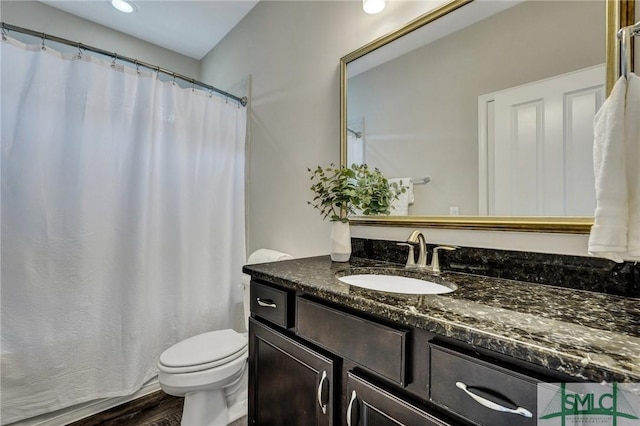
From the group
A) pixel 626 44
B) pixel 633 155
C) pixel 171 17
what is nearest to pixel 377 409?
pixel 633 155

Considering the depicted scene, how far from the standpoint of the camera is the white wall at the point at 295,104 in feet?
4.55

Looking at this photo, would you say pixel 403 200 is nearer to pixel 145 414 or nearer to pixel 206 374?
pixel 206 374

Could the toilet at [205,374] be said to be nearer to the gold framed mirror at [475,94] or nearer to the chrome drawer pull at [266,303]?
the chrome drawer pull at [266,303]

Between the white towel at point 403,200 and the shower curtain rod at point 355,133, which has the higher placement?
the shower curtain rod at point 355,133

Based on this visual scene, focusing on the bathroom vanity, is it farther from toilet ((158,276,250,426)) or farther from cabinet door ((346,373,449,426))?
toilet ((158,276,250,426))

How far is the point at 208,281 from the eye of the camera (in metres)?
1.98

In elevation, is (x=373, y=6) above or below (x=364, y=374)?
above

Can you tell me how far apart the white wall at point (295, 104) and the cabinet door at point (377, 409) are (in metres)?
0.61

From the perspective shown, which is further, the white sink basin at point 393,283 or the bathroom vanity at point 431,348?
the white sink basin at point 393,283

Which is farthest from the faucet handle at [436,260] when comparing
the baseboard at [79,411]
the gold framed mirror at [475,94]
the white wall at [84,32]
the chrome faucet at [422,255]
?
the white wall at [84,32]

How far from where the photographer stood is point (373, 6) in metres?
1.25

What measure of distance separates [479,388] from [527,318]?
0.17 metres

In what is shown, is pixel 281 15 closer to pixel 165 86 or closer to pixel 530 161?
pixel 165 86

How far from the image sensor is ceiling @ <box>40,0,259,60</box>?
204 centimetres
